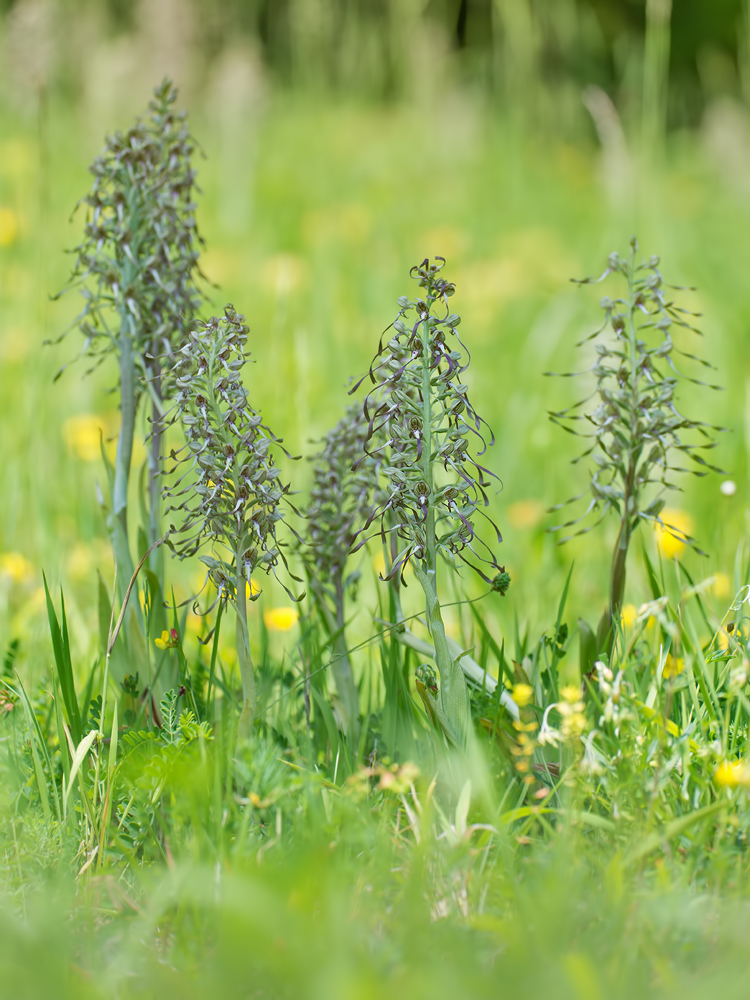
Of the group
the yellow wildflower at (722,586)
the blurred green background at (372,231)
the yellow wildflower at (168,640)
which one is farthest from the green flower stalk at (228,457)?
the yellow wildflower at (722,586)

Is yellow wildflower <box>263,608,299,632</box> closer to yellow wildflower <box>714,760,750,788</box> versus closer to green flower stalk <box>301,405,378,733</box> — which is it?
green flower stalk <box>301,405,378,733</box>

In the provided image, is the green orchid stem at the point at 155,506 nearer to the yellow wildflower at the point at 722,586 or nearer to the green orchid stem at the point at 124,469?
the green orchid stem at the point at 124,469

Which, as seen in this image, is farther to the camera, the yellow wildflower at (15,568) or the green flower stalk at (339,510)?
the yellow wildflower at (15,568)

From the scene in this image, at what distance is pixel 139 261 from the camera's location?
173cm

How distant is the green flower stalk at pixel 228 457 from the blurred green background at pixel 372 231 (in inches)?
22.7

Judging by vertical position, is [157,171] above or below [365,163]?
below

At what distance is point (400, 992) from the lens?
99 cm

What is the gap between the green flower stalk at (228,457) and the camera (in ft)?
4.58

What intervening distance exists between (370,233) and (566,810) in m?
5.98

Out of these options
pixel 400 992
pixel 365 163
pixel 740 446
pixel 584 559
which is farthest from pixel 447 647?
pixel 365 163

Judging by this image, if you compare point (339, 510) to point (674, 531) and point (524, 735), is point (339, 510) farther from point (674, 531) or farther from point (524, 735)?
point (674, 531)

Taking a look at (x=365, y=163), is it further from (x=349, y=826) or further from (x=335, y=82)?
(x=349, y=826)

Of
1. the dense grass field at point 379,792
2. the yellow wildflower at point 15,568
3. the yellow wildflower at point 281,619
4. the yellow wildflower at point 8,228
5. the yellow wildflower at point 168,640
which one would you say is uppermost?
the yellow wildflower at point 8,228

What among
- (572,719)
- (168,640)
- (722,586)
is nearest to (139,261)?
(168,640)
